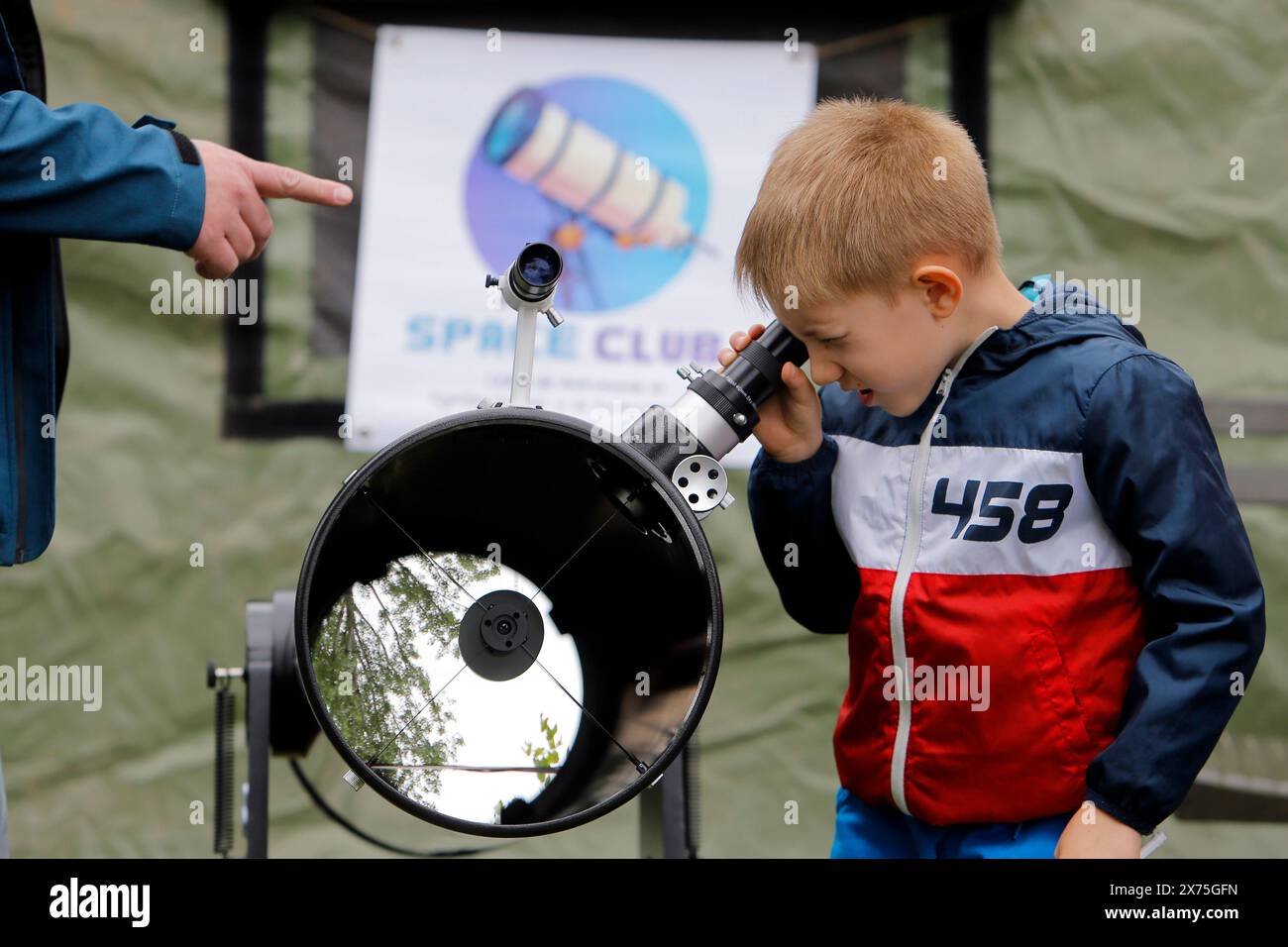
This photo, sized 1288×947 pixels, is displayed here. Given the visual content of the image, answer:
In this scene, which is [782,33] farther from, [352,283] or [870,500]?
[870,500]

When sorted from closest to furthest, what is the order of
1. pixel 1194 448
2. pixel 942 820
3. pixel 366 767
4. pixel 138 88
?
pixel 366 767
pixel 1194 448
pixel 942 820
pixel 138 88

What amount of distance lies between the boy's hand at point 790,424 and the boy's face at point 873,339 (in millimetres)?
68

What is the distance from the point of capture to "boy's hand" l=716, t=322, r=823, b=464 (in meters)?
1.15

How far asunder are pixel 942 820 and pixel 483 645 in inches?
17.6

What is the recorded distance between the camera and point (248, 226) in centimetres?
112

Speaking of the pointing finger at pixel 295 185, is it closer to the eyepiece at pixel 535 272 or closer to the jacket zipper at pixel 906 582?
the eyepiece at pixel 535 272

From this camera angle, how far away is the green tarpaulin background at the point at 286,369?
6.86ft

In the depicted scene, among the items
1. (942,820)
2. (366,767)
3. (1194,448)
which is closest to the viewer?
(366,767)

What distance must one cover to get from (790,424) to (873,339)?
147 mm

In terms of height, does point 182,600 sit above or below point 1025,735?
below

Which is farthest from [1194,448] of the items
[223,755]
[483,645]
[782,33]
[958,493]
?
[782,33]
